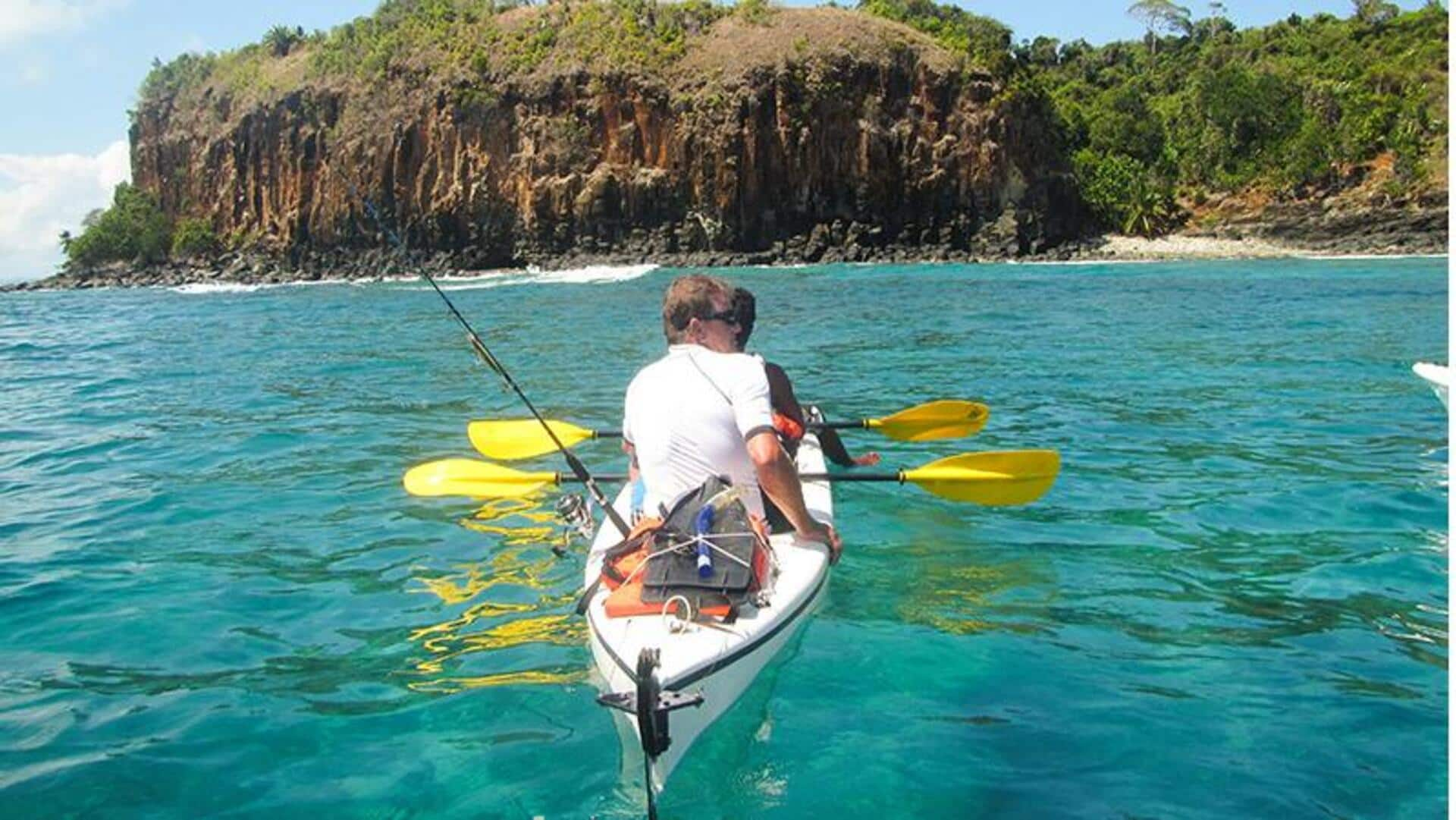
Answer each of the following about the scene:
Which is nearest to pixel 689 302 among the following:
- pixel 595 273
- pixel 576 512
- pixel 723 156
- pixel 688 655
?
pixel 576 512

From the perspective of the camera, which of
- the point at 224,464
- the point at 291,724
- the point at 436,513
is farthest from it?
the point at 224,464

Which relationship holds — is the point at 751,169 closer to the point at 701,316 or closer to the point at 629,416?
the point at 701,316

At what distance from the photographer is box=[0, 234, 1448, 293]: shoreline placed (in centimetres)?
4503

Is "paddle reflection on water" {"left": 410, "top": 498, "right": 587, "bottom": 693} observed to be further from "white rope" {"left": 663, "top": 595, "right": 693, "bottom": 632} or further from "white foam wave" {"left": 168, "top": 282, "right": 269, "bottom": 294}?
"white foam wave" {"left": 168, "top": 282, "right": 269, "bottom": 294}

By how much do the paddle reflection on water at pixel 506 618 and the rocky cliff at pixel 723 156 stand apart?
43828mm

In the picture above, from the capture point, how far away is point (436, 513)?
25.3ft

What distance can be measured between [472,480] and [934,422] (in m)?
3.65

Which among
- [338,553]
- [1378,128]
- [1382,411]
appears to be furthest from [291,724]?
[1378,128]

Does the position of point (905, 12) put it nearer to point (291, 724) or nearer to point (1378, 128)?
point (1378, 128)

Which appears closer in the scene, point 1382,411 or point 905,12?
point 1382,411

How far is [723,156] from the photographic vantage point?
52188 mm

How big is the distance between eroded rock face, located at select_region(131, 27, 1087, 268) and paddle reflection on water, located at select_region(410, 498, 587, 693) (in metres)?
43.9

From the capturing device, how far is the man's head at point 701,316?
5340mm

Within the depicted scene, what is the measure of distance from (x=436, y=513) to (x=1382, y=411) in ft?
27.4
